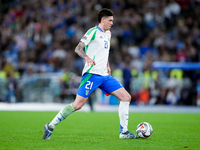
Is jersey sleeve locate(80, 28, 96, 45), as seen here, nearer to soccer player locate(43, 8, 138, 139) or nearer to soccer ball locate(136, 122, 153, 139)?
soccer player locate(43, 8, 138, 139)

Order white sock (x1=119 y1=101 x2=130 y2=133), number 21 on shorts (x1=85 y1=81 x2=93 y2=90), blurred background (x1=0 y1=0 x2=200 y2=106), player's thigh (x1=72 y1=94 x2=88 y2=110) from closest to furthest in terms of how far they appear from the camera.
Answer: player's thigh (x1=72 y1=94 x2=88 y2=110)
number 21 on shorts (x1=85 y1=81 x2=93 y2=90)
white sock (x1=119 y1=101 x2=130 y2=133)
blurred background (x1=0 y1=0 x2=200 y2=106)

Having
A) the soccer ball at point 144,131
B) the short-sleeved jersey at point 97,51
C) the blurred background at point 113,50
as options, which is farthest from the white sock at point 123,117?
the blurred background at point 113,50

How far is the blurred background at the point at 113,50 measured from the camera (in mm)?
19561

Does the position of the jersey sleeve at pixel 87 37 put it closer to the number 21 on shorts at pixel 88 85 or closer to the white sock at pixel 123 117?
the number 21 on shorts at pixel 88 85

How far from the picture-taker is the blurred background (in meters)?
19.6

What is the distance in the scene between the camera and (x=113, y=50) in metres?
22.7

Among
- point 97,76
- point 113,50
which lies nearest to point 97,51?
point 97,76

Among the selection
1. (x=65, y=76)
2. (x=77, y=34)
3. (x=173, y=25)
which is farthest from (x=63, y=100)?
(x=173, y=25)

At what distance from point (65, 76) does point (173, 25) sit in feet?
24.9

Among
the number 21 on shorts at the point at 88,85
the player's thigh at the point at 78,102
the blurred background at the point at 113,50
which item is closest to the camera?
the player's thigh at the point at 78,102

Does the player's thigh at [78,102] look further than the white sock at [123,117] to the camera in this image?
No

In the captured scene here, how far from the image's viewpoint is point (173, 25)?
22672 mm

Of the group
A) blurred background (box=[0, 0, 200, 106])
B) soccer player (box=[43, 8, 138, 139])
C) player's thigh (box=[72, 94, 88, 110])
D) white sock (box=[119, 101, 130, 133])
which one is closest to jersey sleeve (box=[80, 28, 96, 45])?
soccer player (box=[43, 8, 138, 139])

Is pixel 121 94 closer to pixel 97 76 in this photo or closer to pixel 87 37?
pixel 97 76
